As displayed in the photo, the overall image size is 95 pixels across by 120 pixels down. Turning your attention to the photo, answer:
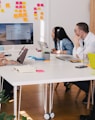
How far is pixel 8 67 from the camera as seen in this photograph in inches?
117

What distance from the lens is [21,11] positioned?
586cm

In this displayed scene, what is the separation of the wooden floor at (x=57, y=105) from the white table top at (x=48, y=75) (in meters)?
0.63

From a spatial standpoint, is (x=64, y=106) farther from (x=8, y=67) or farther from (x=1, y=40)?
(x=1, y=40)

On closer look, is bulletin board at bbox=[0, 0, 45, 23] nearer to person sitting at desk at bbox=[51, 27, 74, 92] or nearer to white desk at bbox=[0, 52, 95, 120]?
person sitting at desk at bbox=[51, 27, 74, 92]

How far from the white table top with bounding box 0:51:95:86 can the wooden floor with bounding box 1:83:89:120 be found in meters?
0.63

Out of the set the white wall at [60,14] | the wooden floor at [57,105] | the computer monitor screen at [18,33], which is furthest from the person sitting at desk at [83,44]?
the white wall at [60,14]

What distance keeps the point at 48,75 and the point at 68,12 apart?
3790 mm

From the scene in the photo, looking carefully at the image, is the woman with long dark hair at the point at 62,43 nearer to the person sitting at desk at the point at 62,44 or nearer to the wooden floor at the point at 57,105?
the person sitting at desk at the point at 62,44

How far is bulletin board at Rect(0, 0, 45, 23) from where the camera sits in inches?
227

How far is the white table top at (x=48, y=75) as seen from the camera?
92.4 inches

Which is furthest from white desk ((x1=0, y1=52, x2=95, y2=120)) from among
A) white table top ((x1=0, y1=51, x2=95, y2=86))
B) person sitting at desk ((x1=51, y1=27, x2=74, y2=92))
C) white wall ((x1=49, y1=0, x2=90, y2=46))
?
white wall ((x1=49, y1=0, x2=90, y2=46))

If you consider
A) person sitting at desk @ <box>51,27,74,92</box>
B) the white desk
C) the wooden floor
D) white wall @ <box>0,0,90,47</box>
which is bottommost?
the wooden floor

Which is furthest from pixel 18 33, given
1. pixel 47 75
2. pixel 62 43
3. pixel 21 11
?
pixel 47 75

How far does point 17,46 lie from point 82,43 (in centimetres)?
159
